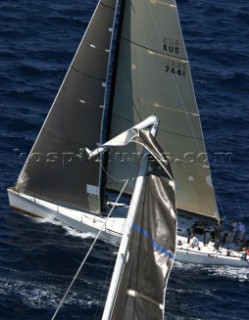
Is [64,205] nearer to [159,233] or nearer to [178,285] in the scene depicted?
[178,285]

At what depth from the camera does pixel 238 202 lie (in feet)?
221

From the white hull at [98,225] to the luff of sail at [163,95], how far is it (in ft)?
8.18

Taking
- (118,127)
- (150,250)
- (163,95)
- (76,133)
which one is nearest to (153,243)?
(150,250)

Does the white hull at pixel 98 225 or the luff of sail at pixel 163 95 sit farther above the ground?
the luff of sail at pixel 163 95

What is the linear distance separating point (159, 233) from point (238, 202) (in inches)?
1368

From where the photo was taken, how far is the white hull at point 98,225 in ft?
203

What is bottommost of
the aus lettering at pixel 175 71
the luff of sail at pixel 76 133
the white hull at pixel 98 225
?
the white hull at pixel 98 225

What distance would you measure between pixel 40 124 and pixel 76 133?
12412 mm

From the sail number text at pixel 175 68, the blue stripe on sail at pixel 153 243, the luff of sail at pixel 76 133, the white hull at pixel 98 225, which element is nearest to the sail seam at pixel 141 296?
the blue stripe on sail at pixel 153 243

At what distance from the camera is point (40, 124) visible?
240 feet

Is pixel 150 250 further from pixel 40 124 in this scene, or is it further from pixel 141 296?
pixel 40 124

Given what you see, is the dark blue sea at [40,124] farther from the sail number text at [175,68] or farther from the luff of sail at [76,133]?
the sail number text at [175,68]

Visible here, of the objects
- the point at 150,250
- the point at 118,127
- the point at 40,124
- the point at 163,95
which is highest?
the point at 150,250

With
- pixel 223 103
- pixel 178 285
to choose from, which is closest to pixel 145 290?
pixel 178 285
